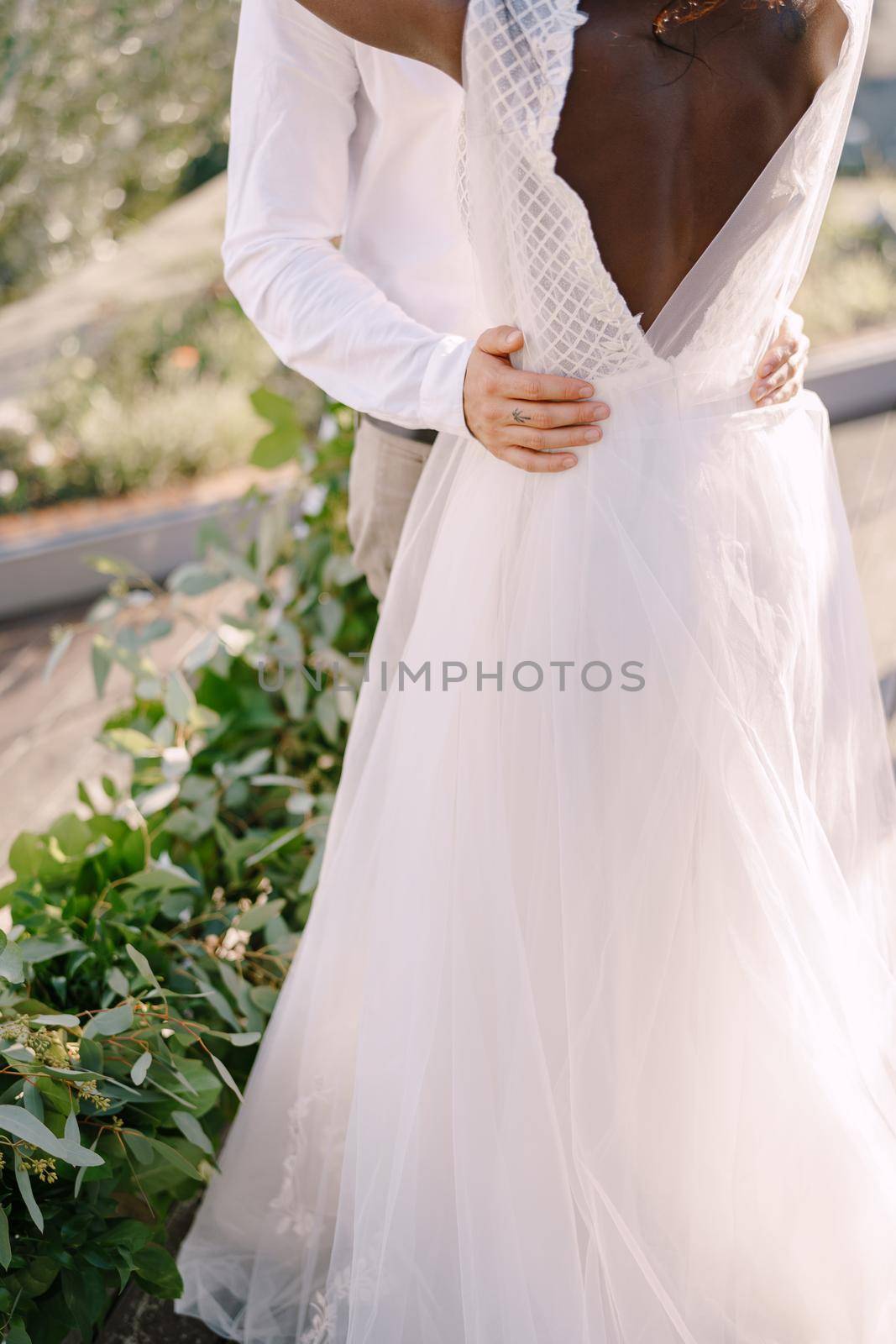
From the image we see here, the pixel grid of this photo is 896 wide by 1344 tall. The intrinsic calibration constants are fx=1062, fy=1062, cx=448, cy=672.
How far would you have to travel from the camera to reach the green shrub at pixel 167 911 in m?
1.19

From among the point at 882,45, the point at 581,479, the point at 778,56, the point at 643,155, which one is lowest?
the point at 581,479

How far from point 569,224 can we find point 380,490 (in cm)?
68

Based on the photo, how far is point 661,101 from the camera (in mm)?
915

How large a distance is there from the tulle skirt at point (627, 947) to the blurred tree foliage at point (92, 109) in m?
3.76

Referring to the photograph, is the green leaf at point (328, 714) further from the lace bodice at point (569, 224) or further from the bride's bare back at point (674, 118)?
the bride's bare back at point (674, 118)

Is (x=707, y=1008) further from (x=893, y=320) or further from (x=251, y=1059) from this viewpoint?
(x=893, y=320)

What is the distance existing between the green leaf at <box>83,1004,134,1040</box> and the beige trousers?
0.76m

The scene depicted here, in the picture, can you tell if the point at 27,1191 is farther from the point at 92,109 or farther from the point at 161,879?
the point at 92,109

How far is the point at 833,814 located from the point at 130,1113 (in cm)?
92

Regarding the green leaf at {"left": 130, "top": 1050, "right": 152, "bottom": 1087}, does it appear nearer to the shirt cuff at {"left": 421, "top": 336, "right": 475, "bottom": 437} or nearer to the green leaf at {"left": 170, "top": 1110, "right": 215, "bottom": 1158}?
the green leaf at {"left": 170, "top": 1110, "right": 215, "bottom": 1158}

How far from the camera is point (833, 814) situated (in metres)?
1.24

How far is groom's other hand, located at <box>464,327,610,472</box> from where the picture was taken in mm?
1036

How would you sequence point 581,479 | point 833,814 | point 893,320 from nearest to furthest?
point 581,479 < point 833,814 < point 893,320

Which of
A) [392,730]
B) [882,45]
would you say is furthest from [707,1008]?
[882,45]
